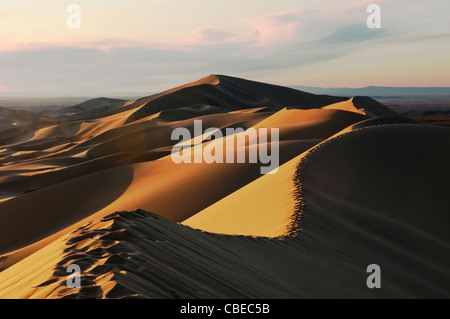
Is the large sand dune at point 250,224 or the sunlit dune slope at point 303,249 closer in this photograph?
the sunlit dune slope at point 303,249

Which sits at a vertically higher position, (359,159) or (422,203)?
(359,159)

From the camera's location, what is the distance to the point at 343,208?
30.0 feet

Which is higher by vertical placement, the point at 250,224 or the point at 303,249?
the point at 303,249

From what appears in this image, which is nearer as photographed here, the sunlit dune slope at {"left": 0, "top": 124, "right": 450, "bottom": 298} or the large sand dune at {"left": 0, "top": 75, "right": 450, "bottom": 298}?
the sunlit dune slope at {"left": 0, "top": 124, "right": 450, "bottom": 298}

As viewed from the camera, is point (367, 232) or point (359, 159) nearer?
point (367, 232)

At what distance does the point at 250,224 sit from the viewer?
28.2 feet

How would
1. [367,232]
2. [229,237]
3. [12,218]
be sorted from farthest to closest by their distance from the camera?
[12,218] → [367,232] → [229,237]

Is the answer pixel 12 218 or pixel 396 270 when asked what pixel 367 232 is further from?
pixel 12 218

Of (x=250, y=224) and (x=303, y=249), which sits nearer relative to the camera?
(x=303, y=249)

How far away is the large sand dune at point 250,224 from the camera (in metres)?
4.05

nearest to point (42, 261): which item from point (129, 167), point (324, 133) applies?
point (129, 167)

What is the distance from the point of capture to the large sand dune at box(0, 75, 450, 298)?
4.05 m
